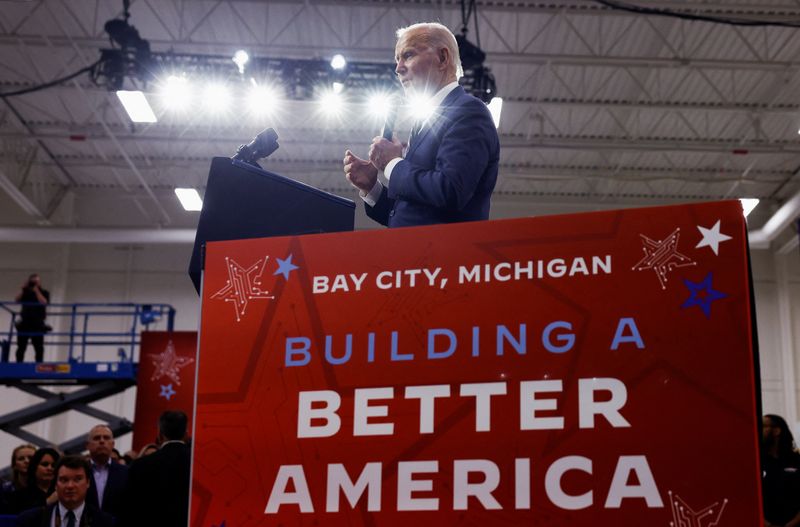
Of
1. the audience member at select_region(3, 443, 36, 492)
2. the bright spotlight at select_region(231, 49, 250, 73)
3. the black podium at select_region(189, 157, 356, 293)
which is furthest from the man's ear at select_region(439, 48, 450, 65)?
the bright spotlight at select_region(231, 49, 250, 73)

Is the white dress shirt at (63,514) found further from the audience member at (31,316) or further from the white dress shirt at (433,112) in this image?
the audience member at (31,316)

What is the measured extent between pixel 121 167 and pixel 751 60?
37.5 ft

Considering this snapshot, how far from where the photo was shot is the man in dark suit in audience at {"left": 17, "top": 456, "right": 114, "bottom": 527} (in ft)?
20.0

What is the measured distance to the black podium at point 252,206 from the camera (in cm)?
228

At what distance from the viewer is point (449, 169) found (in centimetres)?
219

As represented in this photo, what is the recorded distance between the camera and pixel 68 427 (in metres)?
20.2

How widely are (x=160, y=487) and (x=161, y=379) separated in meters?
7.34

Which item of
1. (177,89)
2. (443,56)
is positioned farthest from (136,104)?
(443,56)

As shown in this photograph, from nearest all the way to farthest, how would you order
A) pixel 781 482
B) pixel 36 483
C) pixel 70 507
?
pixel 70 507 → pixel 781 482 → pixel 36 483

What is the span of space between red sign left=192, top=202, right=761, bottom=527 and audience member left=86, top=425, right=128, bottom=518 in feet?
19.0

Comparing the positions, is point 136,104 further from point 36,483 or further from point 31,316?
point 36,483

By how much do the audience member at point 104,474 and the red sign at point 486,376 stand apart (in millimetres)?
5796

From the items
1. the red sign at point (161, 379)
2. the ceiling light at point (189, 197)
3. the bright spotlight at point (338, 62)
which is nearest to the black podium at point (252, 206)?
the red sign at point (161, 379)

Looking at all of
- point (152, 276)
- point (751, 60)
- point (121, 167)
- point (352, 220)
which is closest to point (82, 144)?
point (121, 167)
